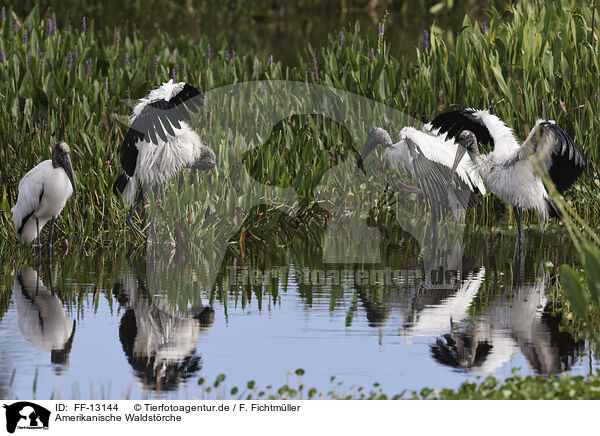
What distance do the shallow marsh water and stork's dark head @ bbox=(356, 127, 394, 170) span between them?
2.13 metres

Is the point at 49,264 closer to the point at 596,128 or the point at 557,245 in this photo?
the point at 557,245

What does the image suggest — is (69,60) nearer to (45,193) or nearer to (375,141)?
(375,141)

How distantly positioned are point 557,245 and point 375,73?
3.40 metres

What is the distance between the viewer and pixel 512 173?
1004 centimetres

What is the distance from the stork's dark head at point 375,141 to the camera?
11656mm

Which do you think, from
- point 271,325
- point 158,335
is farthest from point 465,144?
point 158,335

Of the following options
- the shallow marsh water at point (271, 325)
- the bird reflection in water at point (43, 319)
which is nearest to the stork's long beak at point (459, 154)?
the shallow marsh water at point (271, 325)

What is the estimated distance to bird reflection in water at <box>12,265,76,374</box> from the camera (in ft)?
21.6

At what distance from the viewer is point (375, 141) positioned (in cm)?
1169

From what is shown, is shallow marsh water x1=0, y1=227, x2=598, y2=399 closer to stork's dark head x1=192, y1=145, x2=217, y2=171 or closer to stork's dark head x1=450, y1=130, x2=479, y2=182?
stork's dark head x1=450, y1=130, x2=479, y2=182

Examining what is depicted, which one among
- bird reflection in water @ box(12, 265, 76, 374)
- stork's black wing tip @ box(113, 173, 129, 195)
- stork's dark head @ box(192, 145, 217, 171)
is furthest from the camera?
stork's dark head @ box(192, 145, 217, 171)

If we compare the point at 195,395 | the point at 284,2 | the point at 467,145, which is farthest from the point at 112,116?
the point at 284,2

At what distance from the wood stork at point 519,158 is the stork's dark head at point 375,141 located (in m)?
0.72
